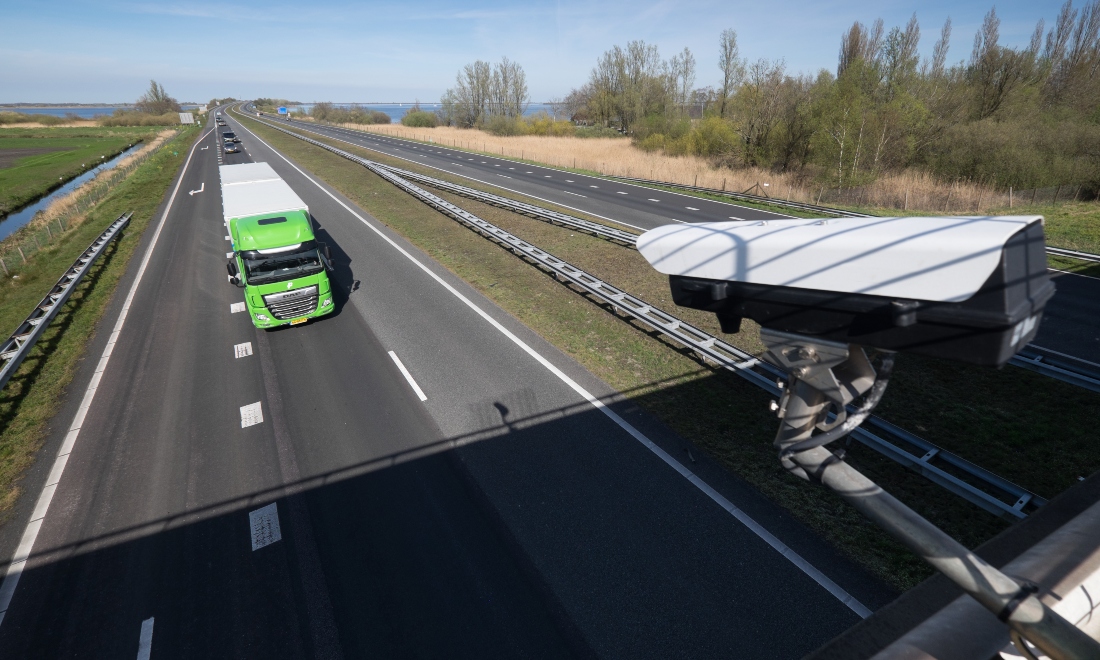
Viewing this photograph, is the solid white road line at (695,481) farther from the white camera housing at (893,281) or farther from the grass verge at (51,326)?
the grass verge at (51,326)

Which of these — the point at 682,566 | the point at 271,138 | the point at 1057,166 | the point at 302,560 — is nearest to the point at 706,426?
the point at 682,566

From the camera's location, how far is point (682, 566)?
22.2ft

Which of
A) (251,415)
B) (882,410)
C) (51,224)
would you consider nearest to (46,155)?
(51,224)

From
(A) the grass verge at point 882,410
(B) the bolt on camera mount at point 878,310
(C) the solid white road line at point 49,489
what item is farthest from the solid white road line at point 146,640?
(A) the grass verge at point 882,410

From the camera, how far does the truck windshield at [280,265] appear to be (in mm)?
13180

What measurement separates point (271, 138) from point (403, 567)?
255ft

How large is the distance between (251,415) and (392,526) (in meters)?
4.93

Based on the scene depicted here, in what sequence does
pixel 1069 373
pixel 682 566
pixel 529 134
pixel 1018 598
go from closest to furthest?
pixel 1018 598 < pixel 682 566 < pixel 1069 373 < pixel 529 134

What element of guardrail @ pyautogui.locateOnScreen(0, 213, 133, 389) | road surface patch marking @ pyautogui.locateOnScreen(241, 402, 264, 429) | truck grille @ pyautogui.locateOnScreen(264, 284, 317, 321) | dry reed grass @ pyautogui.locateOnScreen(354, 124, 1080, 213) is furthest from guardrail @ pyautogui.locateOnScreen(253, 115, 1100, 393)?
guardrail @ pyautogui.locateOnScreen(0, 213, 133, 389)

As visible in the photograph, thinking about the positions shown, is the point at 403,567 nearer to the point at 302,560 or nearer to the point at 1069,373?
the point at 302,560

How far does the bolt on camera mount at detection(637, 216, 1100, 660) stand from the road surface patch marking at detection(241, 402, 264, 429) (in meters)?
10.5

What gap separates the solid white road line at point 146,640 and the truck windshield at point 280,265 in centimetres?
886

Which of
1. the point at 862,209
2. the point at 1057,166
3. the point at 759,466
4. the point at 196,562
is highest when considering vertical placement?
the point at 1057,166

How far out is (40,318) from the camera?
13.6 metres
